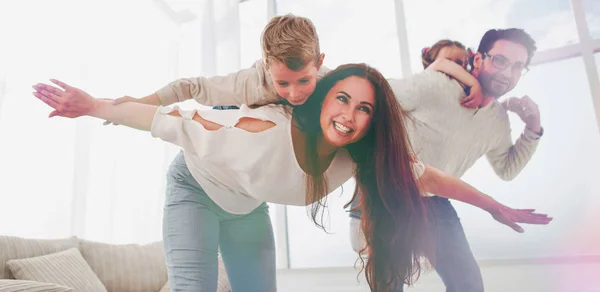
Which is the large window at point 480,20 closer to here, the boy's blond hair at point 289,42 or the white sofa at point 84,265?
the boy's blond hair at point 289,42

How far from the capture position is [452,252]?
1.44 m

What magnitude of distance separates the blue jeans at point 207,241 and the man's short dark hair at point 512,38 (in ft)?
2.98

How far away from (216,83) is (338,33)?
875 millimetres

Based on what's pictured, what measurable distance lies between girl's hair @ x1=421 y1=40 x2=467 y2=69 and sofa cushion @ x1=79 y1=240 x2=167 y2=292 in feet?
4.58

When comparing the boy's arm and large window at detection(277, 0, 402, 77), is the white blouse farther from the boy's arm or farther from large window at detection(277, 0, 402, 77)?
large window at detection(277, 0, 402, 77)

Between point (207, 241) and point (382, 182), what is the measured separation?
1.39 ft

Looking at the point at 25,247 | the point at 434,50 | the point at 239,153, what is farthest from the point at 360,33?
the point at 25,247

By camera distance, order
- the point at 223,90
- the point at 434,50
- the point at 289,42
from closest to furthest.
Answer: the point at 289,42 → the point at 223,90 → the point at 434,50

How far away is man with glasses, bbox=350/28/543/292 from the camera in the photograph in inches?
55.9

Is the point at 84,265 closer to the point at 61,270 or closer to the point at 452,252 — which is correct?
the point at 61,270

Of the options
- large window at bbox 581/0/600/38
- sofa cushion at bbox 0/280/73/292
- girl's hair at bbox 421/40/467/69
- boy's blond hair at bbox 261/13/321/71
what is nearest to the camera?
boy's blond hair at bbox 261/13/321/71

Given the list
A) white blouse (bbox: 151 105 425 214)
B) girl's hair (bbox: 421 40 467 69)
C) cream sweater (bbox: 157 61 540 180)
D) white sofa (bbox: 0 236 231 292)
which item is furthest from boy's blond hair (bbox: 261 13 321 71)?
white sofa (bbox: 0 236 231 292)

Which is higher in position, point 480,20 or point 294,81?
point 480,20

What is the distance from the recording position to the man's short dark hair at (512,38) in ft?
4.95
